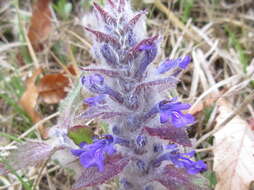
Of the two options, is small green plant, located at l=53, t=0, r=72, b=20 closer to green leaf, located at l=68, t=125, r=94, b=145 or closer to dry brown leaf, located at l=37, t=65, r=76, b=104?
dry brown leaf, located at l=37, t=65, r=76, b=104

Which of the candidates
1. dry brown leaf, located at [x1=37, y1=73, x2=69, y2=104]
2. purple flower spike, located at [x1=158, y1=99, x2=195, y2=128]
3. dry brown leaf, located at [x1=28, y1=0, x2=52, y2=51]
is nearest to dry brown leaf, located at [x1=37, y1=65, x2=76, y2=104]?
dry brown leaf, located at [x1=37, y1=73, x2=69, y2=104]

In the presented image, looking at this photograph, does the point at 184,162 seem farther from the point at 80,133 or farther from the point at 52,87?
the point at 52,87

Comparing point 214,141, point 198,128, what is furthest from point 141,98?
point 198,128

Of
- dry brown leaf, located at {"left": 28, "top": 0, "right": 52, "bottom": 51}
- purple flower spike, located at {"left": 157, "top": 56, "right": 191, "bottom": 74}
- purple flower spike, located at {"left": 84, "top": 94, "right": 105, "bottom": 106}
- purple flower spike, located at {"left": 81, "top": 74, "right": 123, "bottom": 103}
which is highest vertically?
dry brown leaf, located at {"left": 28, "top": 0, "right": 52, "bottom": 51}

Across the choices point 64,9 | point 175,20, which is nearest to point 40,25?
point 64,9

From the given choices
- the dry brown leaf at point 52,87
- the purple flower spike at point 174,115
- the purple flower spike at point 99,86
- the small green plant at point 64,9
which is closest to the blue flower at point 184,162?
the purple flower spike at point 174,115

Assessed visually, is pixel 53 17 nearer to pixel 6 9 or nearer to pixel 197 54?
pixel 6 9

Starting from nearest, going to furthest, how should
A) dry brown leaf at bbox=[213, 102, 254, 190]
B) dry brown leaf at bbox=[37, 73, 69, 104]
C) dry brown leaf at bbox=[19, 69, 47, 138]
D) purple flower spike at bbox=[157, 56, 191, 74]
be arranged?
purple flower spike at bbox=[157, 56, 191, 74] < dry brown leaf at bbox=[213, 102, 254, 190] < dry brown leaf at bbox=[19, 69, 47, 138] < dry brown leaf at bbox=[37, 73, 69, 104]

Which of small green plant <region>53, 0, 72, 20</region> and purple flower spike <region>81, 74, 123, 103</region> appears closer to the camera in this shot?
purple flower spike <region>81, 74, 123, 103</region>
